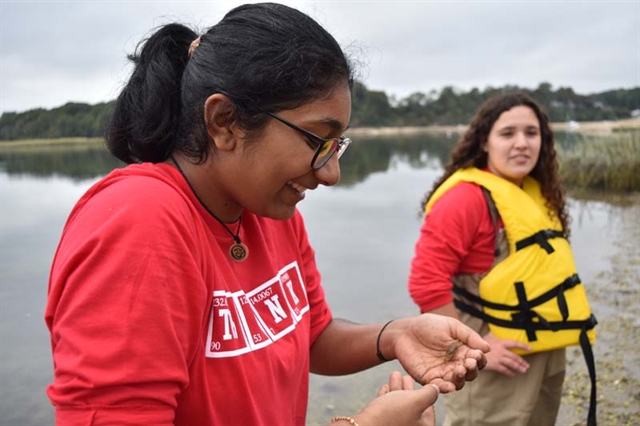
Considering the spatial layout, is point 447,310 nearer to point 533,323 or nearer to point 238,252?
point 533,323

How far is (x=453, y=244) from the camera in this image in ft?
10.2

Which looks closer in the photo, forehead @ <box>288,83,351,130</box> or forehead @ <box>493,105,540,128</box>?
forehead @ <box>288,83,351,130</box>

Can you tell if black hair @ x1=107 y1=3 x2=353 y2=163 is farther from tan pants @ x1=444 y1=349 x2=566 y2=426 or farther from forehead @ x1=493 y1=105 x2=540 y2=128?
tan pants @ x1=444 y1=349 x2=566 y2=426

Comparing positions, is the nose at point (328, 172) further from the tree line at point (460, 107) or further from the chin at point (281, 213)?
the tree line at point (460, 107)

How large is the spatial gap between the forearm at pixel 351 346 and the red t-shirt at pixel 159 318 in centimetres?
48

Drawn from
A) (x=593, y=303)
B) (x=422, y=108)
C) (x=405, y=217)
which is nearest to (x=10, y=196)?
(x=405, y=217)

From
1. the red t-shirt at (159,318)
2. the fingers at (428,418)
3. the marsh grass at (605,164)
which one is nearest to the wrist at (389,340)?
the fingers at (428,418)

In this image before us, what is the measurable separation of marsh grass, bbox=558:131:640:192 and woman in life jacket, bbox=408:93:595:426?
12960mm

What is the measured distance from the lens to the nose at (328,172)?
5.11 feet

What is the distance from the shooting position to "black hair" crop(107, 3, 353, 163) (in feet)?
4.70

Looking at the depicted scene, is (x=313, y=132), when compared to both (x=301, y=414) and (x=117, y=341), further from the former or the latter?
(x=301, y=414)

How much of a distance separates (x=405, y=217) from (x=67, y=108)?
1025 centimetres

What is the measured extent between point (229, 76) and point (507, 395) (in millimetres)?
2568

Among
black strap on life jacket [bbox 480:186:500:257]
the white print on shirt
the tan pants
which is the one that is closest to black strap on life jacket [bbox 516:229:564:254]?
black strap on life jacket [bbox 480:186:500:257]
